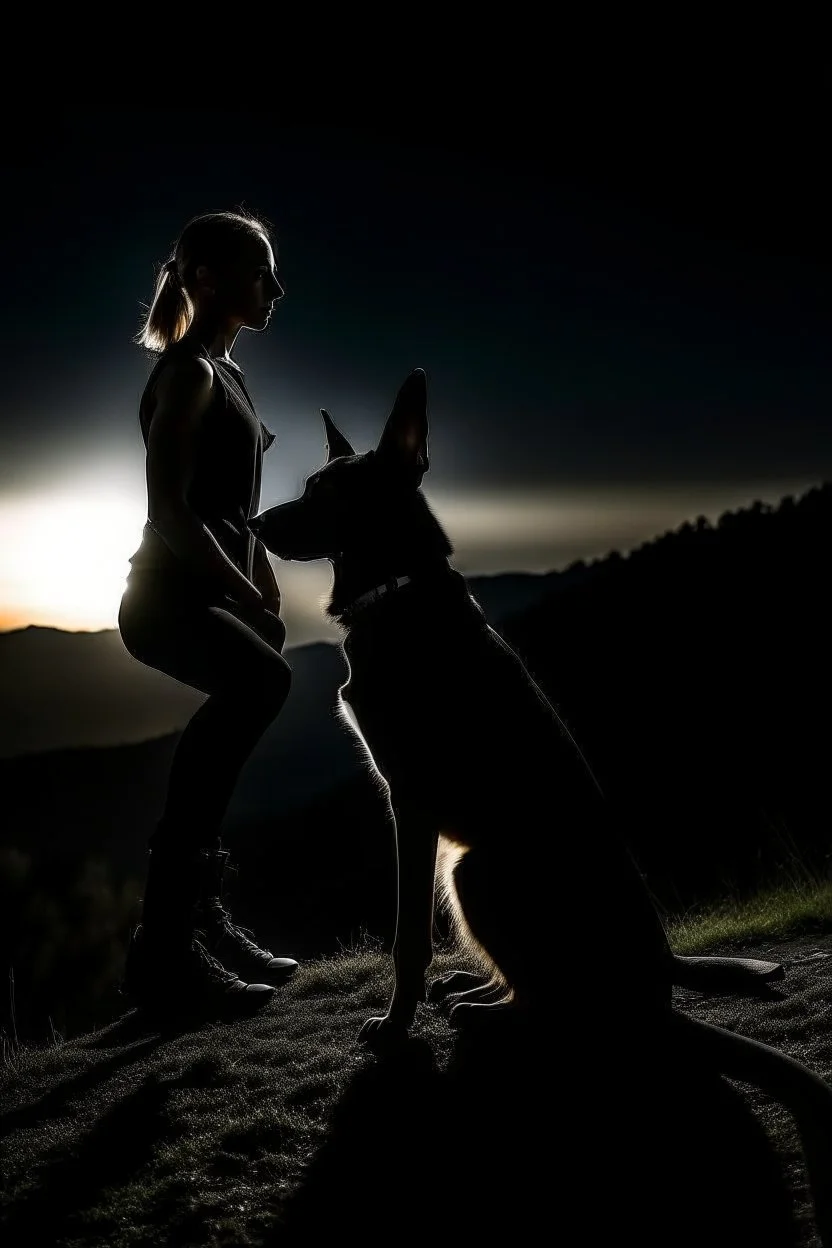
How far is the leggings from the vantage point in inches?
133

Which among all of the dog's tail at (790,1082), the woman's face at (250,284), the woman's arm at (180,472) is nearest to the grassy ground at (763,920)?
the dog's tail at (790,1082)

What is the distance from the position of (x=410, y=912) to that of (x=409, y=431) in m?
1.74

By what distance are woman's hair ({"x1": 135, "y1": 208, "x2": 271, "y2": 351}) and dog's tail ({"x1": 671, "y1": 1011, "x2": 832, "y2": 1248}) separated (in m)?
3.15

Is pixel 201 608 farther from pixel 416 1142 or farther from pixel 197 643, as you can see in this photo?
pixel 416 1142

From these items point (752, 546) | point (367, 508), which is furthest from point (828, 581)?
point (367, 508)

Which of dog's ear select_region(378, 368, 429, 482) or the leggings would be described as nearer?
dog's ear select_region(378, 368, 429, 482)

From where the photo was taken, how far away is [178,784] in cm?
340

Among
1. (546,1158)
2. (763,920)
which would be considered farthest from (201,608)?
(763,920)

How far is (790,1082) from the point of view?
2098 millimetres

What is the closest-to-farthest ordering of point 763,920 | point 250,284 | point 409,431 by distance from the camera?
point 409,431
point 250,284
point 763,920

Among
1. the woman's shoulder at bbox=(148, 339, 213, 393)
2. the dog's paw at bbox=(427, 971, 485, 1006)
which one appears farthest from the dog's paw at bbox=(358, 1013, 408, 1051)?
the woman's shoulder at bbox=(148, 339, 213, 393)

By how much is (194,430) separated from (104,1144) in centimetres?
239

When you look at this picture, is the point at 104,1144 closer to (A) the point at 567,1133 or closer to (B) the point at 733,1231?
(A) the point at 567,1133

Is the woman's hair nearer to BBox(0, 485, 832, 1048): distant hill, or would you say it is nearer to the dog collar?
the dog collar
